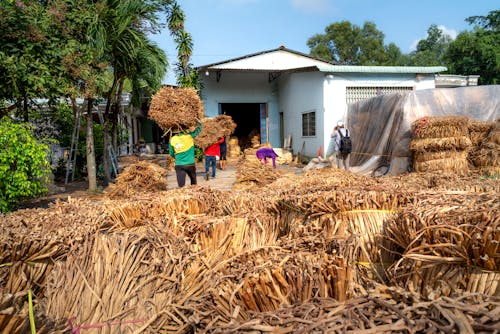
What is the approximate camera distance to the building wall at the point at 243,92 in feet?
64.0

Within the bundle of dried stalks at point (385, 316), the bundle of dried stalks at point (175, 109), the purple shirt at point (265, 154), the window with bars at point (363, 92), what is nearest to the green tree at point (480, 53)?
the window with bars at point (363, 92)

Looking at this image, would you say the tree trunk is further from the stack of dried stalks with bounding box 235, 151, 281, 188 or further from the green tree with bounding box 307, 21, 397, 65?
the green tree with bounding box 307, 21, 397, 65

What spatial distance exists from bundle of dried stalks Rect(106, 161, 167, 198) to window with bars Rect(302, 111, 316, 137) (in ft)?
32.4

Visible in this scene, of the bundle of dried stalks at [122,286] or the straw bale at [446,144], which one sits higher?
the straw bale at [446,144]

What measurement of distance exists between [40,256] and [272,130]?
1873cm

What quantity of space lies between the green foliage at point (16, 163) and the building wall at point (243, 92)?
1357 cm

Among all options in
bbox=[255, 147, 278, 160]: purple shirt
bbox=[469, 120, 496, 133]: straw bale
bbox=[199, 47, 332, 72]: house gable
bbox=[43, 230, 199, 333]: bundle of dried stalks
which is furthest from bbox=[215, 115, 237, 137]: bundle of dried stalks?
bbox=[43, 230, 199, 333]: bundle of dried stalks

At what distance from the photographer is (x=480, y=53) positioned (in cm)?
2788

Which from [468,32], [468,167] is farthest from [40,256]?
[468,32]

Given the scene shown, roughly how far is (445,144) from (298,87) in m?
9.18

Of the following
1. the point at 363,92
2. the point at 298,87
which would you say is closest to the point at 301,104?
the point at 298,87

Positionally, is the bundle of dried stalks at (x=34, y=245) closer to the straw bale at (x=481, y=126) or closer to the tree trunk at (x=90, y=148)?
the tree trunk at (x=90, y=148)

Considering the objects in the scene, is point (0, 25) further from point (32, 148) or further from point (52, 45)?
point (32, 148)

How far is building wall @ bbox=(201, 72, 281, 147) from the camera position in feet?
64.0
